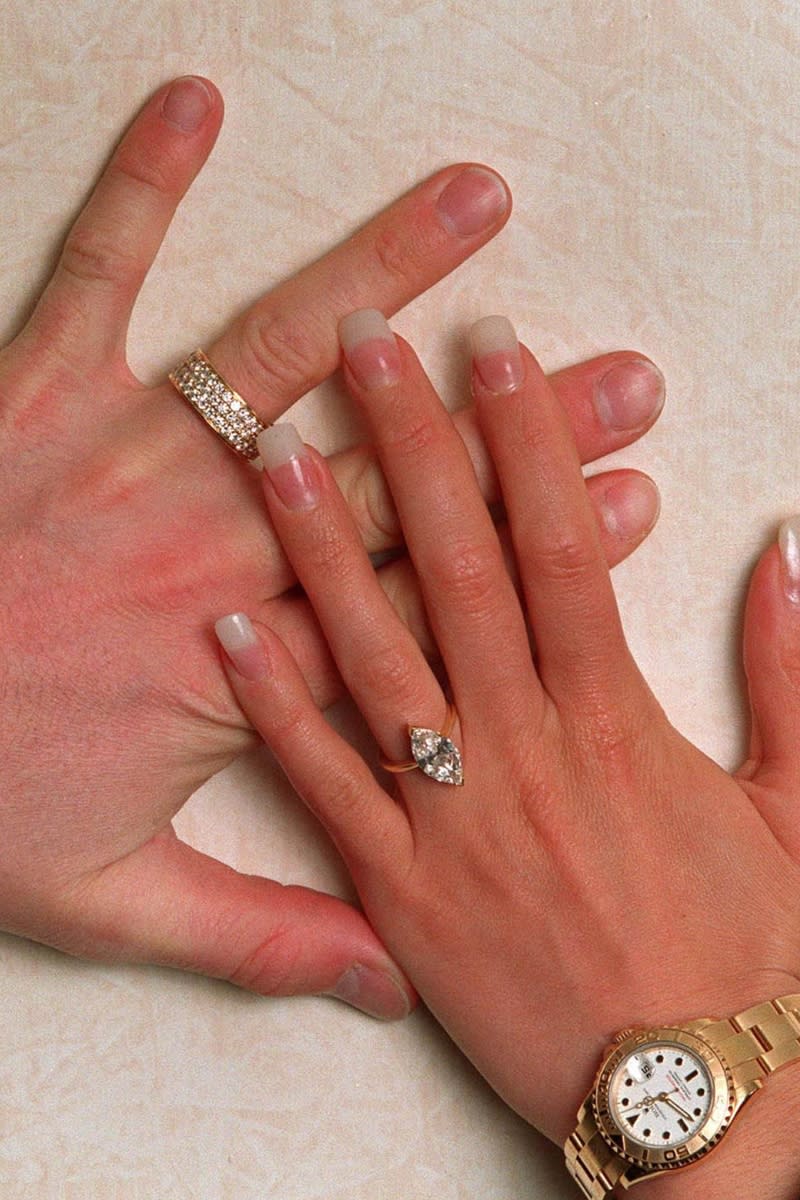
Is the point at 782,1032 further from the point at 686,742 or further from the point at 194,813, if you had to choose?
the point at 194,813

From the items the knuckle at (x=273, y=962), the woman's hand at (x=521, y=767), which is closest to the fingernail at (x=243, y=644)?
the woman's hand at (x=521, y=767)

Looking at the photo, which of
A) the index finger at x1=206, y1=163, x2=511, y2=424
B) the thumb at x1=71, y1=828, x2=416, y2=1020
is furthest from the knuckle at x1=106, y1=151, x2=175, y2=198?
the thumb at x1=71, y1=828, x2=416, y2=1020

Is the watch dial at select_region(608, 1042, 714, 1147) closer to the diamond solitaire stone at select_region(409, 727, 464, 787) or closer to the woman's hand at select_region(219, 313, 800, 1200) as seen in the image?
the woman's hand at select_region(219, 313, 800, 1200)

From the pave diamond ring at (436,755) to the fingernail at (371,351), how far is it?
253mm

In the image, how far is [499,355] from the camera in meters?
0.89

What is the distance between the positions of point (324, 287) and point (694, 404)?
0.31 meters

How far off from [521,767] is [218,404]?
347 millimetres

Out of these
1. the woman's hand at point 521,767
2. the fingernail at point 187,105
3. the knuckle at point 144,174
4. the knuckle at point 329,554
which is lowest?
the woman's hand at point 521,767

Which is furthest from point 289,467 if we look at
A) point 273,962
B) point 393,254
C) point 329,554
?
point 273,962

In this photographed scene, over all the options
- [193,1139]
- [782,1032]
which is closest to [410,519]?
[782,1032]

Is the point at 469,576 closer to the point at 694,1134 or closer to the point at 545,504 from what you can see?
the point at 545,504

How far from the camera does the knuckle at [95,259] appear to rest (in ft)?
3.13

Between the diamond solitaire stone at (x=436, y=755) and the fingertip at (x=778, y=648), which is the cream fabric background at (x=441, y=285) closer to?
the fingertip at (x=778, y=648)

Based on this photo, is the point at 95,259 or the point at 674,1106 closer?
the point at 674,1106
